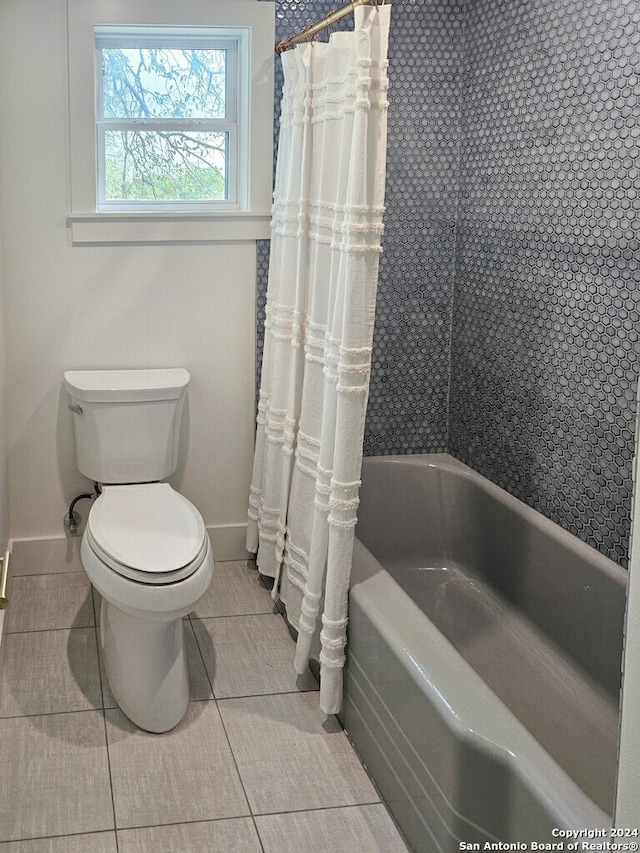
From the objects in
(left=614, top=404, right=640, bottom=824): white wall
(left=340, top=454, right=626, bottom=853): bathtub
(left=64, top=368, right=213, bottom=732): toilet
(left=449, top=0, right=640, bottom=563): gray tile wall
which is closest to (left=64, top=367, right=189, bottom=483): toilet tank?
(left=64, top=368, right=213, bottom=732): toilet

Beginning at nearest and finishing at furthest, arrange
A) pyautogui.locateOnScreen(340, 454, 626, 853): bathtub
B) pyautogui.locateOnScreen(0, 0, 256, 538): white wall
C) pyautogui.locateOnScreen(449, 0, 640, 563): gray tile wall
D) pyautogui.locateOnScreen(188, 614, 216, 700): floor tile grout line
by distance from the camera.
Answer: pyautogui.locateOnScreen(340, 454, 626, 853): bathtub, pyautogui.locateOnScreen(449, 0, 640, 563): gray tile wall, pyautogui.locateOnScreen(188, 614, 216, 700): floor tile grout line, pyautogui.locateOnScreen(0, 0, 256, 538): white wall

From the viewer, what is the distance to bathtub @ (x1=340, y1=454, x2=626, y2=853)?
1.87 metres

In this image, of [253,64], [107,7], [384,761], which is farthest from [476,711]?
[107,7]

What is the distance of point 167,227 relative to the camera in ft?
11.2

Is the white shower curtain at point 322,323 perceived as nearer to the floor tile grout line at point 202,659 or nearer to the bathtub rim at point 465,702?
the bathtub rim at point 465,702

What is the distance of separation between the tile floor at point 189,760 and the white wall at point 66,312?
584mm

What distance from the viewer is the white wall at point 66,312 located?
3.23 m

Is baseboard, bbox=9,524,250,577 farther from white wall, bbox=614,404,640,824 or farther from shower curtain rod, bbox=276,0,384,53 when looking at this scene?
white wall, bbox=614,404,640,824

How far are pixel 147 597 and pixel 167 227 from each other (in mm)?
1462

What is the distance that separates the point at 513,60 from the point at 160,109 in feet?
4.13

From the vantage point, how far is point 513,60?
3086 mm

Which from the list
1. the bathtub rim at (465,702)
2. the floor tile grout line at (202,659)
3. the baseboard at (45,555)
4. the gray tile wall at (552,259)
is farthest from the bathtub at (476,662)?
the baseboard at (45,555)

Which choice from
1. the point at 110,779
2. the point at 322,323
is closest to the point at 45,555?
the point at 110,779

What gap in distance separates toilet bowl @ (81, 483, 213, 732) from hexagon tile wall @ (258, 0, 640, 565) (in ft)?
3.57
